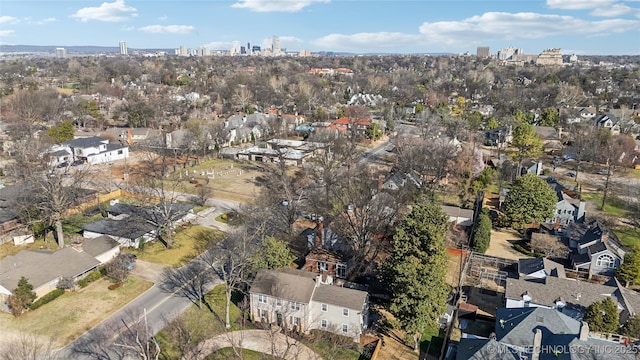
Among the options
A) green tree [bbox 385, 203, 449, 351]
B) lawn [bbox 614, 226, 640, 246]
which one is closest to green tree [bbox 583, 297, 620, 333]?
green tree [bbox 385, 203, 449, 351]

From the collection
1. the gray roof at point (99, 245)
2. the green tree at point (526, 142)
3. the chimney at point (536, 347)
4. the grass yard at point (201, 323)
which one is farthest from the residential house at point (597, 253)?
the gray roof at point (99, 245)

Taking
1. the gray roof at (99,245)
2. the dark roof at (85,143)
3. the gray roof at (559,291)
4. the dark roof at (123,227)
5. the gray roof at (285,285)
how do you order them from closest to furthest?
1. the gray roof at (285,285)
2. the gray roof at (559,291)
3. the gray roof at (99,245)
4. the dark roof at (123,227)
5. the dark roof at (85,143)

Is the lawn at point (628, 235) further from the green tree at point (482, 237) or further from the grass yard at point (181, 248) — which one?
the grass yard at point (181, 248)

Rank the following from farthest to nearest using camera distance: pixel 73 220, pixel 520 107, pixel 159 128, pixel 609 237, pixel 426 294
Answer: pixel 520 107
pixel 159 128
pixel 73 220
pixel 609 237
pixel 426 294

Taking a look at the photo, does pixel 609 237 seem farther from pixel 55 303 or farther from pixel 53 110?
pixel 53 110

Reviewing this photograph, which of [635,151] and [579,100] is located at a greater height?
[579,100]

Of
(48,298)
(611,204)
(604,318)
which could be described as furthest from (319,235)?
(611,204)

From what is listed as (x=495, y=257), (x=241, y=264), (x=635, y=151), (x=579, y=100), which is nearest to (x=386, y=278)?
(x=241, y=264)

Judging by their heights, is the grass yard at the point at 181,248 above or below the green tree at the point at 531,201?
below
